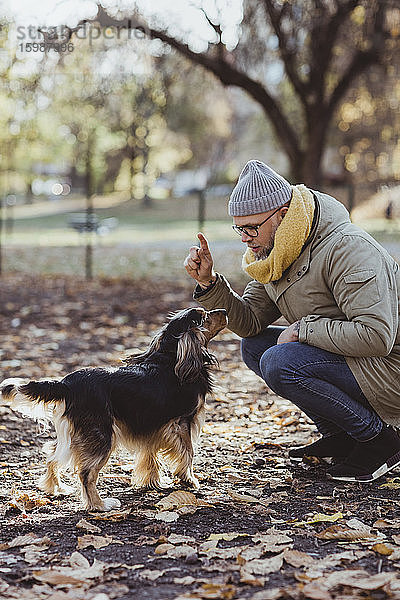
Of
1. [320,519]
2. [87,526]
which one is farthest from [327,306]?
[87,526]

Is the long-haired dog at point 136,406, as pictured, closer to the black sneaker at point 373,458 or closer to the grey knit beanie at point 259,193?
the grey knit beanie at point 259,193

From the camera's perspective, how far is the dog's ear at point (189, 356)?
438 cm

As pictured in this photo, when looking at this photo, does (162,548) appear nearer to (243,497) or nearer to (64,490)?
(243,497)

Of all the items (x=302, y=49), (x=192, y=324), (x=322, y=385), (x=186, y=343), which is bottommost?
(x=322, y=385)

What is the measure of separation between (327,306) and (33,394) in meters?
1.77

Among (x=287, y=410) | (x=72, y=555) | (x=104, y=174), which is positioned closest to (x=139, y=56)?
(x=287, y=410)

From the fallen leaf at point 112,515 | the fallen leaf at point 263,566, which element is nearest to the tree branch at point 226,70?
the fallen leaf at point 112,515

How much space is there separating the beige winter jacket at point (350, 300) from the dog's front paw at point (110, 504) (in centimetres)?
143

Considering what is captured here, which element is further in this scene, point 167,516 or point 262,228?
point 262,228

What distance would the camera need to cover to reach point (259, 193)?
169 inches

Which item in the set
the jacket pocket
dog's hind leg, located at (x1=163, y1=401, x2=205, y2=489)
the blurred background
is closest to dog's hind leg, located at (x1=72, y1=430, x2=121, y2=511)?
dog's hind leg, located at (x1=163, y1=401, x2=205, y2=489)

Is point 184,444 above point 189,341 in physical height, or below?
below

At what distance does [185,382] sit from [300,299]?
0.86 metres

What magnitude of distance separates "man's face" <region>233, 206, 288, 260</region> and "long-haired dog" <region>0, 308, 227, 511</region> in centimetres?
48
